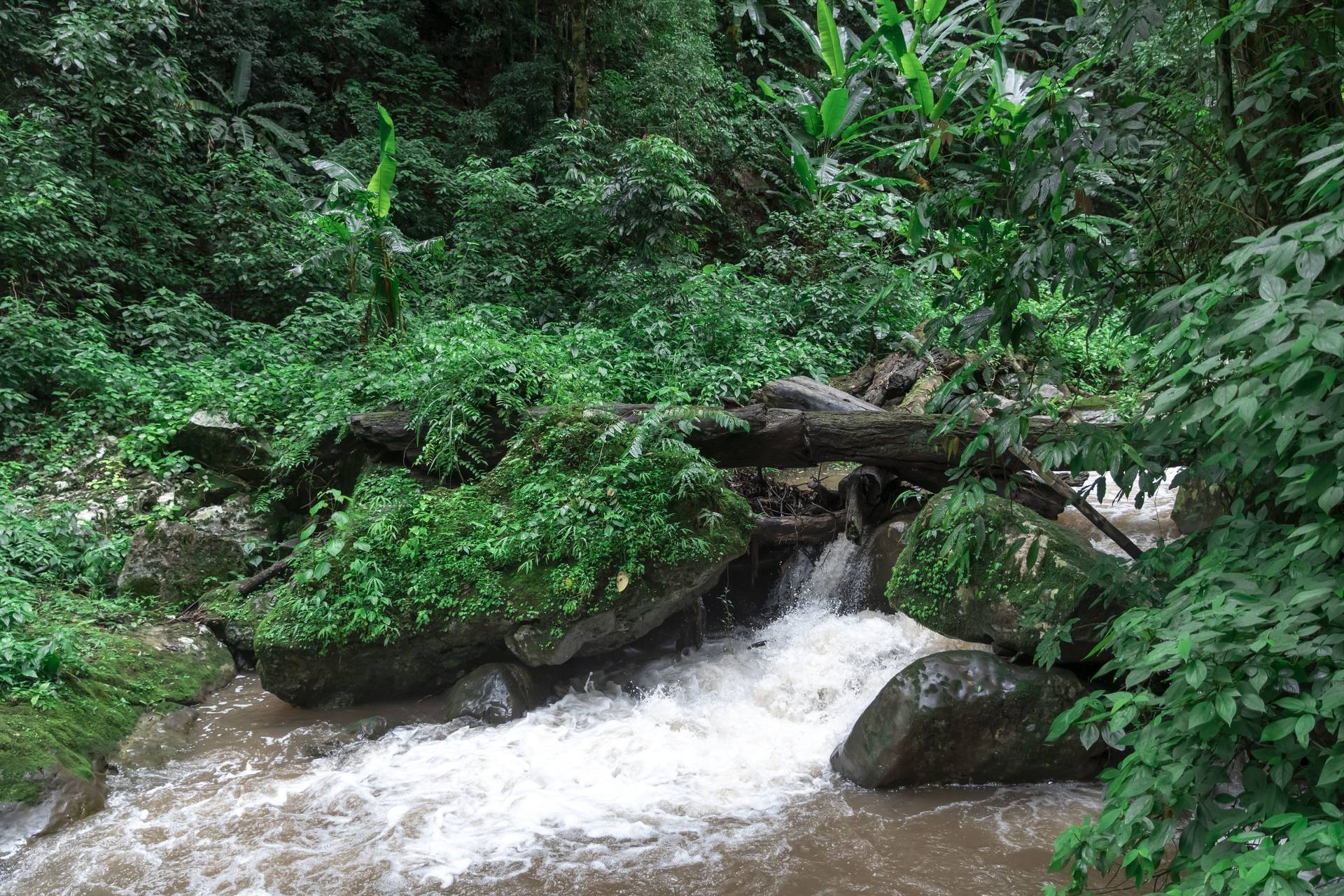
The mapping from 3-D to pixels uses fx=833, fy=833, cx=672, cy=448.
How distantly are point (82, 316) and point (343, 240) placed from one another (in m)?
3.33

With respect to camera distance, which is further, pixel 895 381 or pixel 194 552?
pixel 895 381

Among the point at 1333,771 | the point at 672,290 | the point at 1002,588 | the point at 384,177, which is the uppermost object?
the point at 384,177

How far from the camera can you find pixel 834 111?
3.91 metres

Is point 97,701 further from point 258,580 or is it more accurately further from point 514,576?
point 514,576

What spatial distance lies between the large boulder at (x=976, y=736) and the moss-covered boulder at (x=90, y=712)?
15.9 ft

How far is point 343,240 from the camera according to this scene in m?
9.48

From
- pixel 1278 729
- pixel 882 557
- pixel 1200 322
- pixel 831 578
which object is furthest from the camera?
pixel 831 578

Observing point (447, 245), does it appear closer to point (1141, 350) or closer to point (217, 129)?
point (217, 129)

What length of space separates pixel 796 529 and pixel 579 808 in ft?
11.6

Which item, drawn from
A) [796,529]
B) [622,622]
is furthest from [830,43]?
[622,622]

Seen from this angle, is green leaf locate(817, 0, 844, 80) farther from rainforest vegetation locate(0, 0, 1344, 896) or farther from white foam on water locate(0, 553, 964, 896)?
white foam on water locate(0, 553, 964, 896)

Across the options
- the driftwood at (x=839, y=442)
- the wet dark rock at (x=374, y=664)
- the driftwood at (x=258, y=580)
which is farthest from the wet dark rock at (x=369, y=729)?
the driftwood at (x=839, y=442)

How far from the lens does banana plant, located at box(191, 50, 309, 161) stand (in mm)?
13242

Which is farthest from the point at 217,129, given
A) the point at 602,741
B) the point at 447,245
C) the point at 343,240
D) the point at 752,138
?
the point at 602,741
